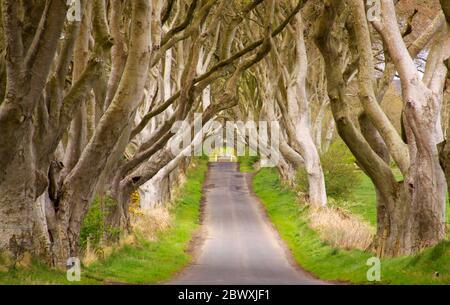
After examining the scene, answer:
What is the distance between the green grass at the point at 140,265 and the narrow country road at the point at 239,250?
55cm

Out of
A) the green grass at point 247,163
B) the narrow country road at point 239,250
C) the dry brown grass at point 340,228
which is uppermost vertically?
the green grass at point 247,163

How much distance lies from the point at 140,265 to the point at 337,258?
15.4 ft

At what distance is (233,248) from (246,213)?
13.0m

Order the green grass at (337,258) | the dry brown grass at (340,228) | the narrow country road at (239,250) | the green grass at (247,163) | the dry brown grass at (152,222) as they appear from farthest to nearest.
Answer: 1. the green grass at (247,163)
2. the dry brown grass at (152,222)
3. the dry brown grass at (340,228)
4. the narrow country road at (239,250)
5. the green grass at (337,258)

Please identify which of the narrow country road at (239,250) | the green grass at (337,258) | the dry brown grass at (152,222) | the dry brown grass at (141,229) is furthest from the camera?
the dry brown grass at (152,222)

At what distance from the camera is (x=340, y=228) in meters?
25.0

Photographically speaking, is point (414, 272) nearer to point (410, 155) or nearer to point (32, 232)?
point (410, 155)

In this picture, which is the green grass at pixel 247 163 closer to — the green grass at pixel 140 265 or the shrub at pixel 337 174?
the shrub at pixel 337 174

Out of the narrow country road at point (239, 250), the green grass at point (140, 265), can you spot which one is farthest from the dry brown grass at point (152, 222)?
the narrow country road at point (239, 250)

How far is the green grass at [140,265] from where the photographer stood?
42.0 ft

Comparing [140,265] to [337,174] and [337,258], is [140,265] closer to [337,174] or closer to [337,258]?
[337,258]

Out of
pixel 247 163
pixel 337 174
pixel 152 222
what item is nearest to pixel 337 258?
pixel 152 222

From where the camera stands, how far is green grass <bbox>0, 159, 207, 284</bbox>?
12812 mm

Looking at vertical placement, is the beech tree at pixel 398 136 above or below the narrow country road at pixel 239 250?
→ above
